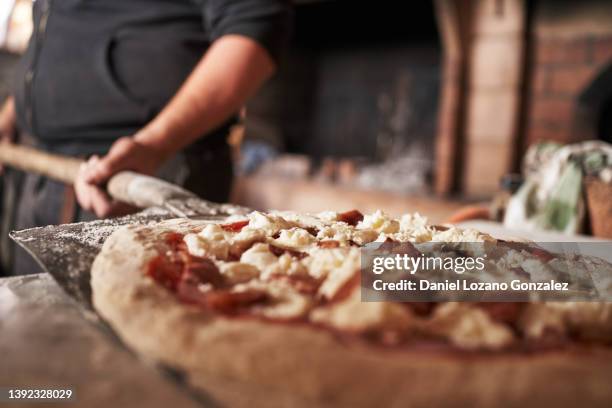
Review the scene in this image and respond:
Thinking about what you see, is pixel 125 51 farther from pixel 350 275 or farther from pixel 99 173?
pixel 350 275

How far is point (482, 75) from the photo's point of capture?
2938 mm

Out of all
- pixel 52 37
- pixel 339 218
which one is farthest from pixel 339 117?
pixel 339 218

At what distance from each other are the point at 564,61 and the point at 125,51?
2.34 m

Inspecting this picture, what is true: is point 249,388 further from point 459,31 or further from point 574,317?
point 459,31

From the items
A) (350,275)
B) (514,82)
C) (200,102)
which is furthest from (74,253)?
(514,82)

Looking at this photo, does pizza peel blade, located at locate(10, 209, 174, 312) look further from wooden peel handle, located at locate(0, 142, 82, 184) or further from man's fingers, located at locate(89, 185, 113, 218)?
wooden peel handle, located at locate(0, 142, 82, 184)

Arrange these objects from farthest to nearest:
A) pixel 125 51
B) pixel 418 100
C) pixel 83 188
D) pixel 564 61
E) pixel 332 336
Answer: pixel 418 100 → pixel 564 61 → pixel 125 51 → pixel 83 188 → pixel 332 336

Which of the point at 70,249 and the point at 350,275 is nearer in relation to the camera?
the point at 350,275

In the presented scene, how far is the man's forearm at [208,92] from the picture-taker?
1230 millimetres

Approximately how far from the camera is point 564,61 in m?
2.76

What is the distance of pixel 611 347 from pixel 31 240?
70 cm

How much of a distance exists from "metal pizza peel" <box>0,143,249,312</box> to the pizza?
52 millimetres

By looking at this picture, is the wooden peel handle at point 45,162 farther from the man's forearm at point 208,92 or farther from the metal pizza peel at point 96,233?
the man's forearm at point 208,92

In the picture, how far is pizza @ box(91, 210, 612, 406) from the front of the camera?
406mm
